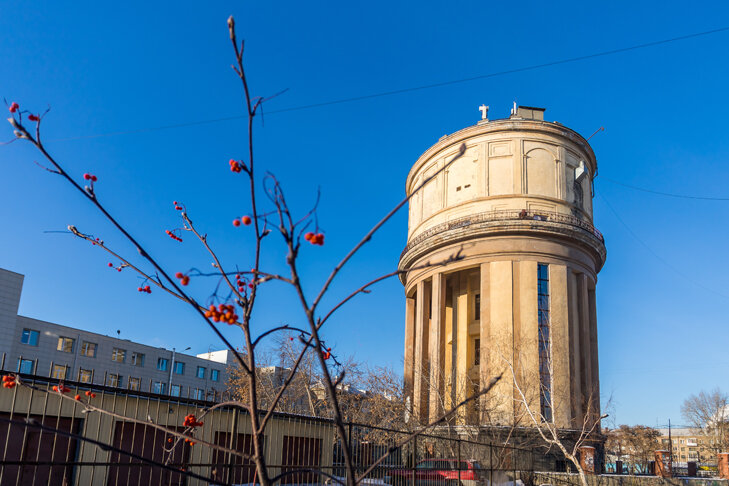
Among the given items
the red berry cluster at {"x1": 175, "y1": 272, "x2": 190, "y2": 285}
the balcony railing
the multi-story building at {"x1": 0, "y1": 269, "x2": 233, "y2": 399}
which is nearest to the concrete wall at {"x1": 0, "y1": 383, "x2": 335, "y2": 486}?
the red berry cluster at {"x1": 175, "y1": 272, "x2": 190, "y2": 285}

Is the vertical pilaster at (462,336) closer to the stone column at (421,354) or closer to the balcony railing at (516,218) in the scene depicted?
the stone column at (421,354)

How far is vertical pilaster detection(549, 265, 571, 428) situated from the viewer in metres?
32.5

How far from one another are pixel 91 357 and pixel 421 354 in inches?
1262

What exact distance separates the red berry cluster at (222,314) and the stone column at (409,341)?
34.0m

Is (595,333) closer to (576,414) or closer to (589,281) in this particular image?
(589,281)

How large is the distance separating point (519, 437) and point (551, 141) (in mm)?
18223

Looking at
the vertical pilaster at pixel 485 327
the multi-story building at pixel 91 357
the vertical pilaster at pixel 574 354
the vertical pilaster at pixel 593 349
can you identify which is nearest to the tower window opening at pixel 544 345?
the vertical pilaster at pixel 574 354

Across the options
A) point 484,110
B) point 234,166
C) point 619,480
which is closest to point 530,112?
point 484,110

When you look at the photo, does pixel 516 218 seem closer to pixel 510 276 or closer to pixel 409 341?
pixel 510 276

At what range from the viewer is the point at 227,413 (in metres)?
12.2

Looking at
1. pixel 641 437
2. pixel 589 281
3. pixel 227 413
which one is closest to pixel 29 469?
pixel 227 413

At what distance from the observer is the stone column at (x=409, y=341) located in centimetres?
3800

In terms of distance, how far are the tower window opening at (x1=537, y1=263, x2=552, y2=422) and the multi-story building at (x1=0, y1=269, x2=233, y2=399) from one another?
20.7 m

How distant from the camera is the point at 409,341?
41.7 m
